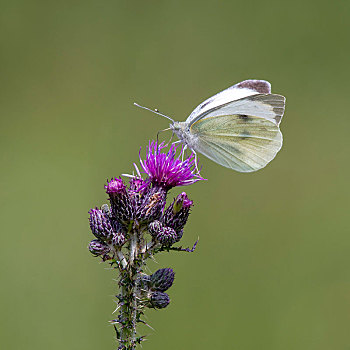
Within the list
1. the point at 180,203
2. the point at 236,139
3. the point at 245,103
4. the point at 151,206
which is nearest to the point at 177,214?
the point at 180,203

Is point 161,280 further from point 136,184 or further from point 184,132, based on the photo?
point 184,132

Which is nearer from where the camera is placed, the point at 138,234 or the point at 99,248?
the point at 99,248

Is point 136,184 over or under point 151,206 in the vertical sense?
over

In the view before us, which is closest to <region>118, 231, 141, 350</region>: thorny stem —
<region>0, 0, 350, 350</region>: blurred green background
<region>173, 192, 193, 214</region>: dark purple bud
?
<region>173, 192, 193, 214</region>: dark purple bud

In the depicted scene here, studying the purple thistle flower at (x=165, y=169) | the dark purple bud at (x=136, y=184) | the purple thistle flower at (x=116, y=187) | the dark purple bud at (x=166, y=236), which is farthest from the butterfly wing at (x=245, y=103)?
the dark purple bud at (x=166, y=236)

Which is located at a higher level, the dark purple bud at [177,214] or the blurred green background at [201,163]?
the blurred green background at [201,163]

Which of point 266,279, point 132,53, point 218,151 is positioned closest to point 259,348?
point 266,279

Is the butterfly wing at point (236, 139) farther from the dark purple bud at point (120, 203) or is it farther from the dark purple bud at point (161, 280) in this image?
the dark purple bud at point (161, 280)
